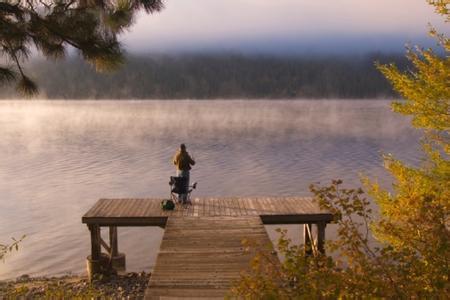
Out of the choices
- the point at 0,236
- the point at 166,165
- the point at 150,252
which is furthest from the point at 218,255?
the point at 166,165

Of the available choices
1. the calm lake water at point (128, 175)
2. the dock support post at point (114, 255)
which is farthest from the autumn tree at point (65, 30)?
the calm lake water at point (128, 175)

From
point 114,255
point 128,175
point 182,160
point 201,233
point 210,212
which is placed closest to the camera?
point 201,233

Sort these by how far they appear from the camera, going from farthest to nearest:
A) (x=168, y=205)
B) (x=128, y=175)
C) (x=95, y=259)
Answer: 1. (x=128, y=175)
2. (x=95, y=259)
3. (x=168, y=205)

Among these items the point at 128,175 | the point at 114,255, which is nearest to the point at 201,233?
the point at 114,255

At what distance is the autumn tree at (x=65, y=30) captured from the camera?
10.7 m

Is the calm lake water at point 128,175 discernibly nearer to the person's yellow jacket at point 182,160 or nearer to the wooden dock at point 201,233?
the wooden dock at point 201,233

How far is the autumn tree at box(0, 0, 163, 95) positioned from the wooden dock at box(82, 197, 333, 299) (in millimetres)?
4608

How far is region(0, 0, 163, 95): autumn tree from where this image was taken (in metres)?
10.7

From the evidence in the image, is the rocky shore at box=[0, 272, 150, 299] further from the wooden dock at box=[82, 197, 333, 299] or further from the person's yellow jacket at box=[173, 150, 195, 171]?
the person's yellow jacket at box=[173, 150, 195, 171]

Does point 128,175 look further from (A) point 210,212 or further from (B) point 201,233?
(B) point 201,233

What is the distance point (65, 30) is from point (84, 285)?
339 inches

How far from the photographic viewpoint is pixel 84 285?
16.0 m

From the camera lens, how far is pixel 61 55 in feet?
39.8

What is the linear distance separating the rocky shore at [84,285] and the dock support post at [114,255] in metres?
0.65
